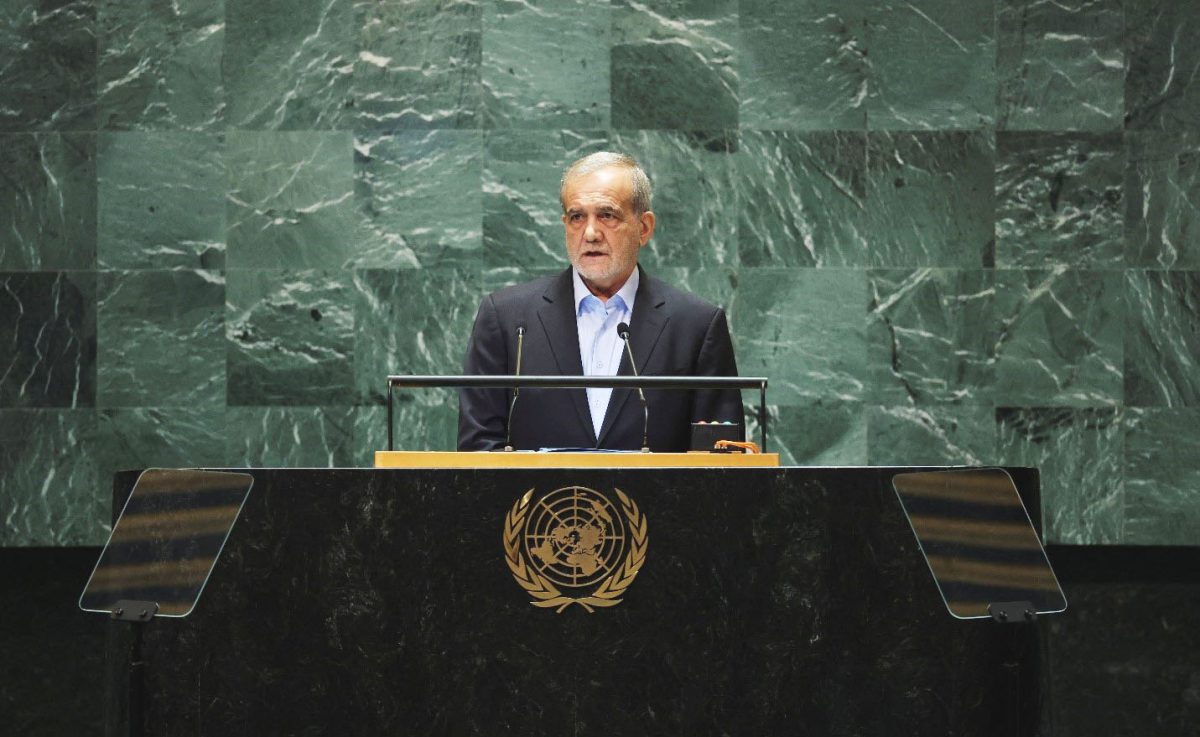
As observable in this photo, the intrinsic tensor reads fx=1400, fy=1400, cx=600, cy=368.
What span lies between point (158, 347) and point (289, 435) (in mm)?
592

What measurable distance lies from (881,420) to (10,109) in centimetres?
349

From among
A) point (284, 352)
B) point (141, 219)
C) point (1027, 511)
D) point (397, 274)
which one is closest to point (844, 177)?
point (397, 274)

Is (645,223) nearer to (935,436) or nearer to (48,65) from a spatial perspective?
(935,436)

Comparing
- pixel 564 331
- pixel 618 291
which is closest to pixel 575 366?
pixel 564 331

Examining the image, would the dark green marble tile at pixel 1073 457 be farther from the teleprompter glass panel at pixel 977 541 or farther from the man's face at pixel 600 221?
the teleprompter glass panel at pixel 977 541

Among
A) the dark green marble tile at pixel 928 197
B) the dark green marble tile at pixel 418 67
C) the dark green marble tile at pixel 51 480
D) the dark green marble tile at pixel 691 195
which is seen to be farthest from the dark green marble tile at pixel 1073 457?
the dark green marble tile at pixel 51 480

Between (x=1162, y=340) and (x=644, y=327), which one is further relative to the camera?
(x=1162, y=340)

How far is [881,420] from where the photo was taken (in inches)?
208

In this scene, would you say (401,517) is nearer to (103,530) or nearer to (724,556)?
(724,556)

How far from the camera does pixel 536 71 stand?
5301 millimetres

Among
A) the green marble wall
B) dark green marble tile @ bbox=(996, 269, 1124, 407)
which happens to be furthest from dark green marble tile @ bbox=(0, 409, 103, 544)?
dark green marble tile @ bbox=(996, 269, 1124, 407)

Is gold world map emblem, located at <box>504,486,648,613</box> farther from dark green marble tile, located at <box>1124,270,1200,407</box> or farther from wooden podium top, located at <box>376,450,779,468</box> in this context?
dark green marble tile, located at <box>1124,270,1200,407</box>

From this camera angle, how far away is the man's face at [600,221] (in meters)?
3.76

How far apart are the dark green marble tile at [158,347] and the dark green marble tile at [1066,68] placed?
123 inches
